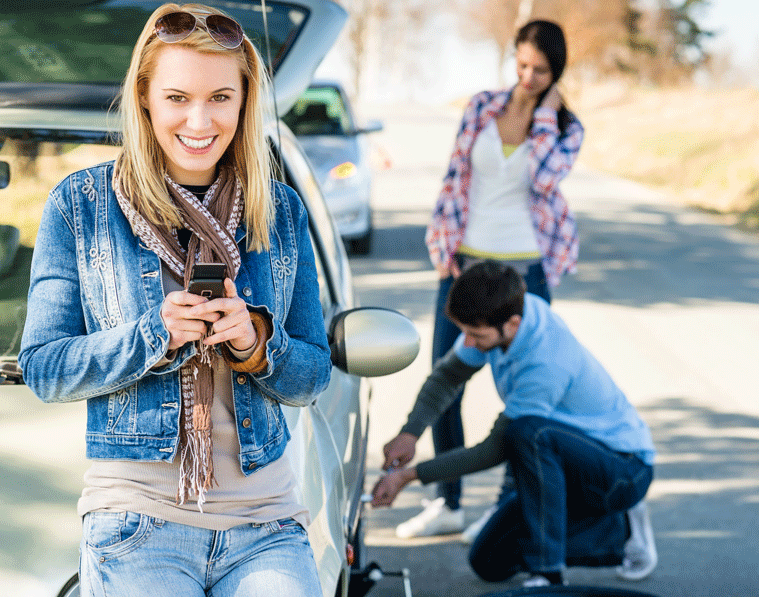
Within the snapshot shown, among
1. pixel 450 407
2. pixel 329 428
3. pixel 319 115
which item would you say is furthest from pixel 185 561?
pixel 319 115

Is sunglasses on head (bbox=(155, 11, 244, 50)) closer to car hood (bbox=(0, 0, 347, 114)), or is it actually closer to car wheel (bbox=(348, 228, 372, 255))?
car hood (bbox=(0, 0, 347, 114))

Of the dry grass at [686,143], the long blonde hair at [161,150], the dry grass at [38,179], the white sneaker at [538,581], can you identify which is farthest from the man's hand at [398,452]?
the dry grass at [686,143]

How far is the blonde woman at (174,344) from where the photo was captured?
155 centimetres

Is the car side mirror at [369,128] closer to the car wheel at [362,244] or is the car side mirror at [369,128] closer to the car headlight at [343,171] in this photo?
the car headlight at [343,171]

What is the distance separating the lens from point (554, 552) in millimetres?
3182

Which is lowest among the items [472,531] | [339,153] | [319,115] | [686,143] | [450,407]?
[472,531]

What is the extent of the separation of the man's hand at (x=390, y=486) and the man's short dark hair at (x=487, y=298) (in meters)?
0.57

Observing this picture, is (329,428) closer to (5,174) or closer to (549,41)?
(5,174)

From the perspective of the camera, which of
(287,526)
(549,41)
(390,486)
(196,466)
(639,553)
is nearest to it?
(196,466)

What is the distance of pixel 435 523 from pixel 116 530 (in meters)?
2.60

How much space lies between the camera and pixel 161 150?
172 centimetres

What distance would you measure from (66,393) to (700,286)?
29.4 ft

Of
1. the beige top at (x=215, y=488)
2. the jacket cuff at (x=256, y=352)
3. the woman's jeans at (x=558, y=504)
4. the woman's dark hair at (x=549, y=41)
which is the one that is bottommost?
the woman's jeans at (x=558, y=504)

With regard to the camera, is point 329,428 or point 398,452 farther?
point 398,452
